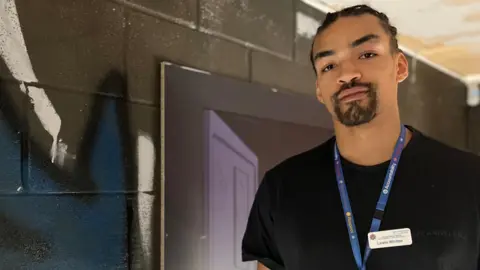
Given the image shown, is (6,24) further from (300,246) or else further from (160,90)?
(300,246)

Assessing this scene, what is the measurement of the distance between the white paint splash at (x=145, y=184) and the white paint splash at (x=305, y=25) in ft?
3.48

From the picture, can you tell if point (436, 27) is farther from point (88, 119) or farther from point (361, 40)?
point (88, 119)

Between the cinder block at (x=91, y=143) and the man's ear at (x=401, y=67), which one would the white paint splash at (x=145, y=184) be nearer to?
the cinder block at (x=91, y=143)

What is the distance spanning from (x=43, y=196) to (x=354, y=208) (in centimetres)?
78

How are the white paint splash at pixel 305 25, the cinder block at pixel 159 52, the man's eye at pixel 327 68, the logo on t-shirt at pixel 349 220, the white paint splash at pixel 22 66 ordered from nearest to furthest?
1. the white paint splash at pixel 22 66
2. the logo on t-shirt at pixel 349 220
3. the man's eye at pixel 327 68
4. the cinder block at pixel 159 52
5. the white paint splash at pixel 305 25

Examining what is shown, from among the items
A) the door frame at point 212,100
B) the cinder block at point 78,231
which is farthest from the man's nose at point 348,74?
the cinder block at point 78,231

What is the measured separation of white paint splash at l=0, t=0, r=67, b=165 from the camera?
49.9 inches

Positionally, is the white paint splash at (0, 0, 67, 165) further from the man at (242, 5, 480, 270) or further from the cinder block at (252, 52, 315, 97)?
the cinder block at (252, 52, 315, 97)

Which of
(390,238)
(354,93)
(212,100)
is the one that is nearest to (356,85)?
(354,93)

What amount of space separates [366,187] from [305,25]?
123 centimetres

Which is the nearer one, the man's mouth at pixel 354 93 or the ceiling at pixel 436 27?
the man's mouth at pixel 354 93

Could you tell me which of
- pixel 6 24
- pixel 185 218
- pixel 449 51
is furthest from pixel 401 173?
pixel 449 51

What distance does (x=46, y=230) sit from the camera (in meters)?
1.33

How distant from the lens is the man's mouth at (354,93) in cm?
141
